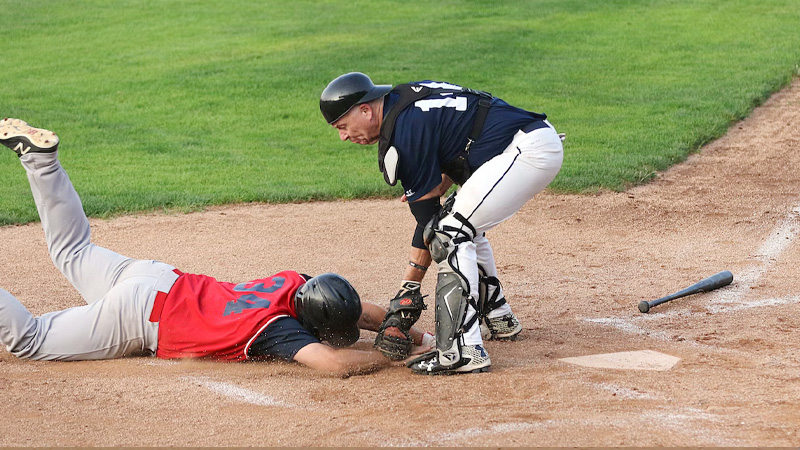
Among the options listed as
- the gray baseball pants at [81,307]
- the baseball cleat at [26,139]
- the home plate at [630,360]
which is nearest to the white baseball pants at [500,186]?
the home plate at [630,360]

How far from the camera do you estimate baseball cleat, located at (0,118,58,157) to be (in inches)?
211

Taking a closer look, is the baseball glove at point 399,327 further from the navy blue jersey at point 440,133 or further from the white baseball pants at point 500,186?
the navy blue jersey at point 440,133

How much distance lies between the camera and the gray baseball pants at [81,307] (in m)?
5.09

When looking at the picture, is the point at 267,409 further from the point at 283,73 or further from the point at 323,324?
the point at 283,73

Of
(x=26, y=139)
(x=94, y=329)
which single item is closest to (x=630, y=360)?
(x=94, y=329)

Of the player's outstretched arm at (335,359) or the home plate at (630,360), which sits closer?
the player's outstretched arm at (335,359)

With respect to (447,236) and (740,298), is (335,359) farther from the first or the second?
(740,298)

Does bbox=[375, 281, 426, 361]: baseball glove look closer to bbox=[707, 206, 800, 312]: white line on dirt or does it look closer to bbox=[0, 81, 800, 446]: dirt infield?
bbox=[0, 81, 800, 446]: dirt infield

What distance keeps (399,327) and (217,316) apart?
1030mm

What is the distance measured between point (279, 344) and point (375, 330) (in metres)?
0.76

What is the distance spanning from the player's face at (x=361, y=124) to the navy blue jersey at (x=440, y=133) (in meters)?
0.10

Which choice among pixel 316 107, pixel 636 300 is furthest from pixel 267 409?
pixel 316 107

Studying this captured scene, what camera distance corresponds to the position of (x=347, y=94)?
5012mm

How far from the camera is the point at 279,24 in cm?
1906
